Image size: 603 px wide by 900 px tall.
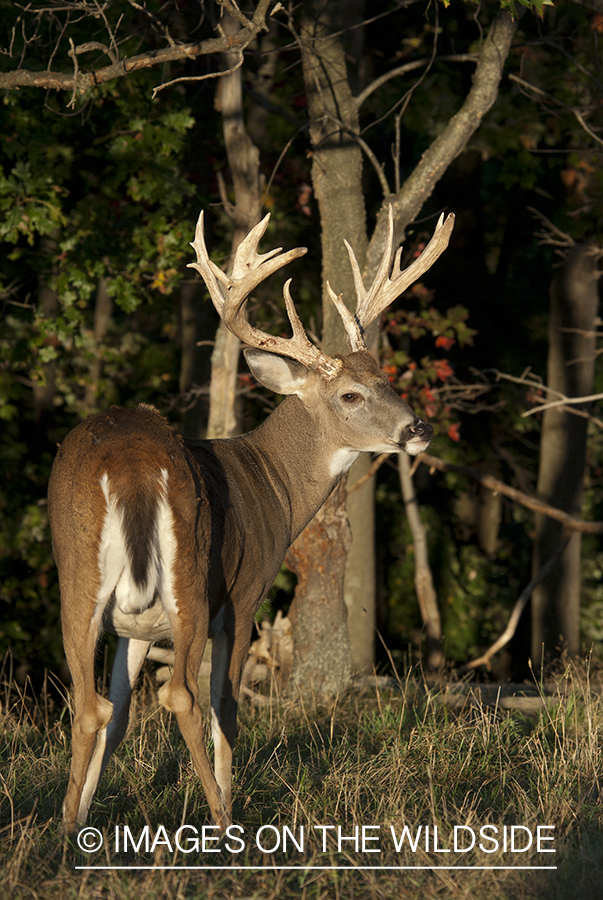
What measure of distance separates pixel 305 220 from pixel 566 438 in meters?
3.88

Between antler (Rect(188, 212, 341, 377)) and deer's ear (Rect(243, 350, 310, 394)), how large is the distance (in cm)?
5


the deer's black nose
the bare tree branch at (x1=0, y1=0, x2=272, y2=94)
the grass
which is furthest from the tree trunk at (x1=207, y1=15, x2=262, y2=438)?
the deer's black nose

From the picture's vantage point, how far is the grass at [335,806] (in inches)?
145

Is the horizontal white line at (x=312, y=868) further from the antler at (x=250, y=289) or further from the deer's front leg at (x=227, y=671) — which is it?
the antler at (x=250, y=289)

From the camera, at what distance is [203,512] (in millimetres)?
4500

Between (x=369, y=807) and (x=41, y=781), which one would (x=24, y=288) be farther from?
(x=369, y=807)

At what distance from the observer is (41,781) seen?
16.3ft

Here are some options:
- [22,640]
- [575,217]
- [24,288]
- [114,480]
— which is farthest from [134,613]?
[575,217]

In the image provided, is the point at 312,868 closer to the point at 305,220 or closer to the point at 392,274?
the point at 392,274

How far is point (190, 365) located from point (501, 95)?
435cm

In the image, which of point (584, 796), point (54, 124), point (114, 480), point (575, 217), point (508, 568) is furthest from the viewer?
point (508, 568)

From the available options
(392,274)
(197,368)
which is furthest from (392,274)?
(197,368)

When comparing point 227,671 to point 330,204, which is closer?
point 227,671

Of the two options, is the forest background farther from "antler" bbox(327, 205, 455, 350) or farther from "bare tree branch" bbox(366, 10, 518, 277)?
"antler" bbox(327, 205, 455, 350)
